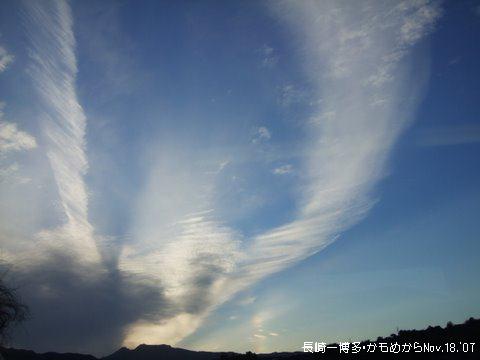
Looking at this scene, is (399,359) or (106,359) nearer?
(399,359)

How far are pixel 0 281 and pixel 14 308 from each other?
69 cm

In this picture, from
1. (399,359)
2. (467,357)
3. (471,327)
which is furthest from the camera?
(471,327)

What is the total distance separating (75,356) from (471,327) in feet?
456

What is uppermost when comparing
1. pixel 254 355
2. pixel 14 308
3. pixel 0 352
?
pixel 14 308

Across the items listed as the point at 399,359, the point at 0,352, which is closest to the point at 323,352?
the point at 399,359

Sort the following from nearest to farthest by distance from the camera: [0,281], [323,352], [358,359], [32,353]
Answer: [0,281] < [358,359] < [323,352] < [32,353]

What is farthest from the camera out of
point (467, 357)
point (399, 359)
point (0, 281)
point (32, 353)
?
point (32, 353)

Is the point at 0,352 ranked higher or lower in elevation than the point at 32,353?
higher

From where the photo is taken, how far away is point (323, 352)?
4016 centimetres

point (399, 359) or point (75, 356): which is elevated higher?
point (399, 359)

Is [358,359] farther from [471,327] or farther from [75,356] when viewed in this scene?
[75,356]

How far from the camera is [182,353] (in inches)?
6230

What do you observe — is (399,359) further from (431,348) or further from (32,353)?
(32,353)

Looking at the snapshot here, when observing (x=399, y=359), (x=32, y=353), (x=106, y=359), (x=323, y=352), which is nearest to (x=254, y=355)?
(x=323, y=352)
